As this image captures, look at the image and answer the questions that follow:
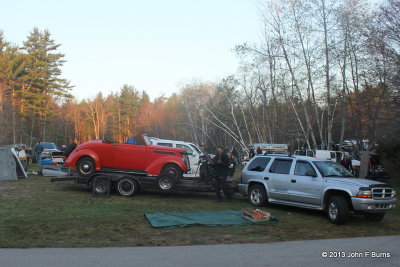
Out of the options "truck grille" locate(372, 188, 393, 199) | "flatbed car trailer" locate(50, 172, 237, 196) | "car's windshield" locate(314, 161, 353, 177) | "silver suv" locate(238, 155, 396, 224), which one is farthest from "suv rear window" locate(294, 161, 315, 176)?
"flatbed car trailer" locate(50, 172, 237, 196)

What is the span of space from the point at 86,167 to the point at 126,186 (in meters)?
1.50

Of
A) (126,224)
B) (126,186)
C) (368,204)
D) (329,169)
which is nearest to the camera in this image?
(126,224)

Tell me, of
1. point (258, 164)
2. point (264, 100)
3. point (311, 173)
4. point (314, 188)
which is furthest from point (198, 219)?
point (264, 100)

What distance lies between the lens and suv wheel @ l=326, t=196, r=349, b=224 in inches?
407

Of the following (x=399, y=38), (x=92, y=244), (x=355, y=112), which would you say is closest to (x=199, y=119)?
(x=355, y=112)

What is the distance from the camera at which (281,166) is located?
12.8 metres

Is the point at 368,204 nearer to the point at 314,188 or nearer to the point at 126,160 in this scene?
the point at 314,188

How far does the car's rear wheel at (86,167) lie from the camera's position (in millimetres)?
14016

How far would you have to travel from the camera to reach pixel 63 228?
9.06 metres

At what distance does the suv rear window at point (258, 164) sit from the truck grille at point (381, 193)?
376 cm

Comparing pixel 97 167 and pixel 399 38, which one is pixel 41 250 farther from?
pixel 399 38

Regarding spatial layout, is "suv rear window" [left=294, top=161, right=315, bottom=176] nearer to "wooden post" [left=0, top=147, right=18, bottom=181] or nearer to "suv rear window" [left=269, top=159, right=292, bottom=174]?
"suv rear window" [left=269, top=159, right=292, bottom=174]

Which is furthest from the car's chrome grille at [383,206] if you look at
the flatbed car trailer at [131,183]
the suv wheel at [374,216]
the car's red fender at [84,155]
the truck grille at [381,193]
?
the car's red fender at [84,155]

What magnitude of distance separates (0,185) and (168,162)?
7.76 metres
